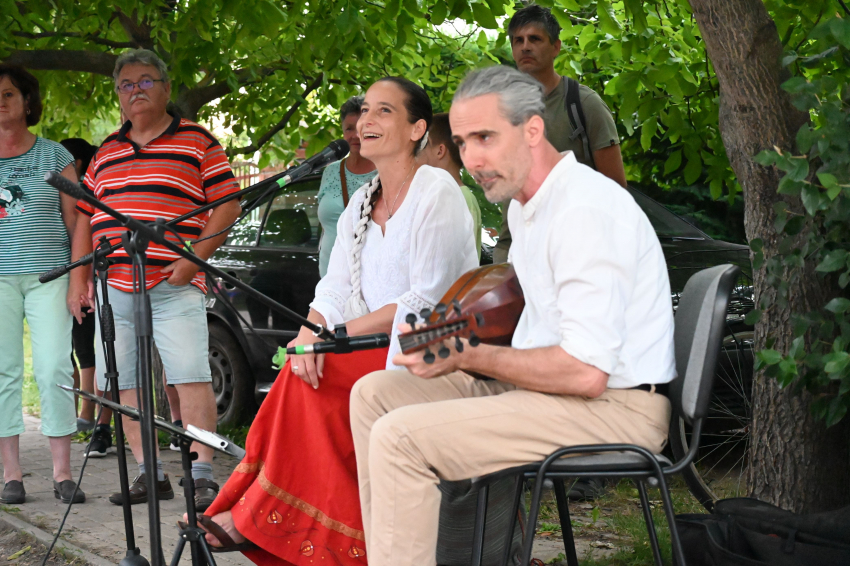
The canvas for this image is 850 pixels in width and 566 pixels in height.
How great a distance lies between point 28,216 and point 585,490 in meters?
3.10

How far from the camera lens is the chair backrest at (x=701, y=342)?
2393mm

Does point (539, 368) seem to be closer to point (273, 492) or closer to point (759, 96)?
point (273, 492)

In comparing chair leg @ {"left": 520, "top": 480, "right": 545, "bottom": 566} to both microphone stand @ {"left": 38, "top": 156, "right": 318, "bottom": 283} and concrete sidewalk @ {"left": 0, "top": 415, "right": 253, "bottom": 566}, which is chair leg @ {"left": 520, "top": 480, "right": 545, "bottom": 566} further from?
concrete sidewalk @ {"left": 0, "top": 415, "right": 253, "bottom": 566}

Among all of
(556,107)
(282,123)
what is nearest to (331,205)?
(556,107)

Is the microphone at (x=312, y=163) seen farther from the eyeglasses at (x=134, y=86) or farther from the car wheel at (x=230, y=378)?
the car wheel at (x=230, y=378)

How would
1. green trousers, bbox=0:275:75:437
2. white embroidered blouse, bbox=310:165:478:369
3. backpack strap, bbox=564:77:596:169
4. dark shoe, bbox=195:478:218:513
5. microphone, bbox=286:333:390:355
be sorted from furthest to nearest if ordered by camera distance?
green trousers, bbox=0:275:75:437 → dark shoe, bbox=195:478:218:513 → backpack strap, bbox=564:77:596:169 → white embroidered blouse, bbox=310:165:478:369 → microphone, bbox=286:333:390:355

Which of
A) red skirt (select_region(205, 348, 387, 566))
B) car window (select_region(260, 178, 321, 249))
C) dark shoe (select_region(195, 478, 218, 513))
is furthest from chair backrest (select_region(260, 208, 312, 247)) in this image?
red skirt (select_region(205, 348, 387, 566))

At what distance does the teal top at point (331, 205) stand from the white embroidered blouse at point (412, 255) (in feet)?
4.24

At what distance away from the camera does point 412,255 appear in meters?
3.30

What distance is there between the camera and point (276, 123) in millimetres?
7289

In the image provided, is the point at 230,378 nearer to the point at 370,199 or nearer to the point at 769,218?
the point at 370,199

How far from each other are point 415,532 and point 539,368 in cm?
54

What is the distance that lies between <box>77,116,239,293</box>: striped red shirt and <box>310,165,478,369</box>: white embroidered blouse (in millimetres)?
1134

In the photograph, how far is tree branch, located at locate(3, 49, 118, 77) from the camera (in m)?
5.93
